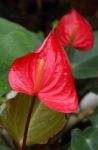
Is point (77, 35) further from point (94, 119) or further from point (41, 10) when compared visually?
point (41, 10)

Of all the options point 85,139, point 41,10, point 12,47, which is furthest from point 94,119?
point 41,10

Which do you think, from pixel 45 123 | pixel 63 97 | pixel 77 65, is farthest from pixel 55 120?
pixel 77 65

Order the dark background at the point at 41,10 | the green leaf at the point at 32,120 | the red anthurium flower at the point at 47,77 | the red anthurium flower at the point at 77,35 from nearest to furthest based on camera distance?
1. the red anthurium flower at the point at 47,77
2. the green leaf at the point at 32,120
3. the red anthurium flower at the point at 77,35
4. the dark background at the point at 41,10

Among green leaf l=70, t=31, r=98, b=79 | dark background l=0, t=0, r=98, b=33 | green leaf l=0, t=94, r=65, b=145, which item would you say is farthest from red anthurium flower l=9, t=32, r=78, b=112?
dark background l=0, t=0, r=98, b=33

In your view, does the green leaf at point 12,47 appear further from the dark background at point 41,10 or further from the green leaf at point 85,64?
the dark background at point 41,10

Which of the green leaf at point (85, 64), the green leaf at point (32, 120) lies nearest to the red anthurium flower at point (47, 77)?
the green leaf at point (32, 120)

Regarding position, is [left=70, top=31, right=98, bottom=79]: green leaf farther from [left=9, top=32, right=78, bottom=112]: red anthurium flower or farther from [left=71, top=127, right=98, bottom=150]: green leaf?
[left=9, top=32, right=78, bottom=112]: red anthurium flower
